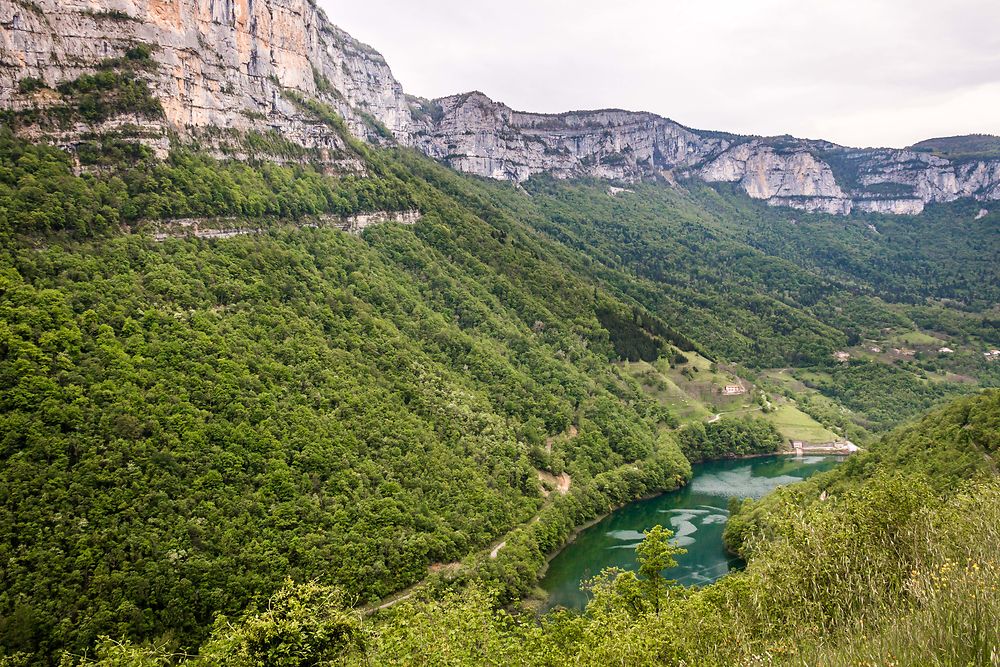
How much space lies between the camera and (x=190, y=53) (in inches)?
3278

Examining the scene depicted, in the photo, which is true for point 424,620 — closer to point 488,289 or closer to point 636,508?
point 636,508

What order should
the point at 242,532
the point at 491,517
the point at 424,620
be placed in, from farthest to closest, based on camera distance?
the point at 491,517
the point at 242,532
the point at 424,620

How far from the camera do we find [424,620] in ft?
102

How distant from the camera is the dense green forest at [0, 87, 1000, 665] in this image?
29047 mm

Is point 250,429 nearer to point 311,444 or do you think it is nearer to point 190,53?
point 311,444

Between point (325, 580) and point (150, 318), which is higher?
point (150, 318)

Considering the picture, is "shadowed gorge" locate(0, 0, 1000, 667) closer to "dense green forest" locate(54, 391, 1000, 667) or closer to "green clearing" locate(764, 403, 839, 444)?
"dense green forest" locate(54, 391, 1000, 667)

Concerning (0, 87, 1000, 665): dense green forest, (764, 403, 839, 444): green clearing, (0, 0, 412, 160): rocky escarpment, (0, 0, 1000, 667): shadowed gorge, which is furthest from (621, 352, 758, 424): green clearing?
(0, 0, 412, 160): rocky escarpment

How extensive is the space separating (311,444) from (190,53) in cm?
6212

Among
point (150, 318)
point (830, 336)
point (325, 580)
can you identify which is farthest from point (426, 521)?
point (830, 336)

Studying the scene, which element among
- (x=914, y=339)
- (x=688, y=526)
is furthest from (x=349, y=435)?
(x=914, y=339)

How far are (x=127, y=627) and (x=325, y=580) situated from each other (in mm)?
14060

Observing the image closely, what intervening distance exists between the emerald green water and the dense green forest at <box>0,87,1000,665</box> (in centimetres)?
274

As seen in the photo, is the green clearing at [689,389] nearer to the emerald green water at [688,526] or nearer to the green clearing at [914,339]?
the emerald green water at [688,526]
